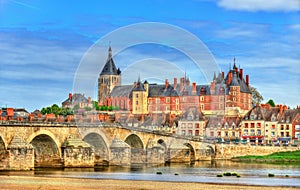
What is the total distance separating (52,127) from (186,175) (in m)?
14.7

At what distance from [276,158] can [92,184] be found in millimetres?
47112

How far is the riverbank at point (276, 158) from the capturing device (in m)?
88.9

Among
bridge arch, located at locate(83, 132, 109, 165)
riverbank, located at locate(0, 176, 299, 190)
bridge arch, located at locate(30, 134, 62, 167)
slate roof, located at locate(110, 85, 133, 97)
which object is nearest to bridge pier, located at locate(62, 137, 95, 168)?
bridge arch, located at locate(30, 134, 62, 167)

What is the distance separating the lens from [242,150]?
313 feet

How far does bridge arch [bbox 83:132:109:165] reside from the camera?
2906 inches

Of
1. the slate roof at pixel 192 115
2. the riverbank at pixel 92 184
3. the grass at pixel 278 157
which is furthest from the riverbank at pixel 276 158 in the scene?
the riverbank at pixel 92 184

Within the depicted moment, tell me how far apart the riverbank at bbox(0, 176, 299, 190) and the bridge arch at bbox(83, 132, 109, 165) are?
73.0 feet

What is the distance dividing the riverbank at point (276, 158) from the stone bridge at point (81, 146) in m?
8.09

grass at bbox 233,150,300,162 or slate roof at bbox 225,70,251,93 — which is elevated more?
slate roof at bbox 225,70,251,93

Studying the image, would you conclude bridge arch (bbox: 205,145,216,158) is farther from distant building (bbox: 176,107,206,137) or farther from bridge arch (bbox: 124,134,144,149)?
distant building (bbox: 176,107,206,137)

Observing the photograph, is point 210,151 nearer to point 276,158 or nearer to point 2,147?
point 276,158

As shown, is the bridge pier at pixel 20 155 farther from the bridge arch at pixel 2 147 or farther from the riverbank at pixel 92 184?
the riverbank at pixel 92 184

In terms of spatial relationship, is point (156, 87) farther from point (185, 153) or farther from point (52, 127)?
point (52, 127)

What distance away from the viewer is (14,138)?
60.6 meters
